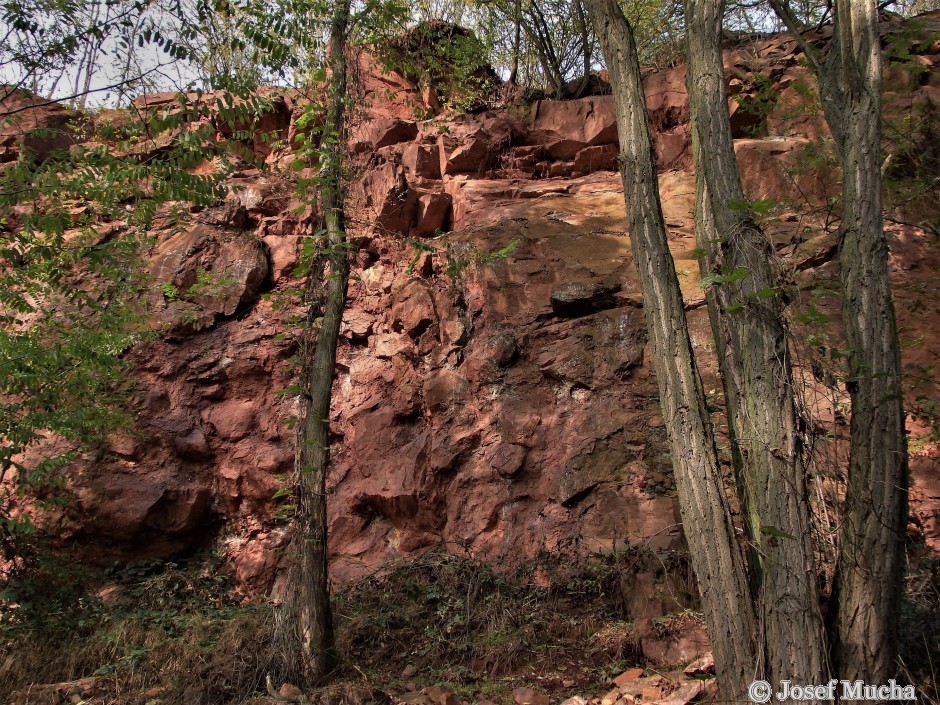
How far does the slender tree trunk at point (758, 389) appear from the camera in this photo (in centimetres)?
371

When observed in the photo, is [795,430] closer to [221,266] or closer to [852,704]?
[852,704]

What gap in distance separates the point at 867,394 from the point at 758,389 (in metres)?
0.78

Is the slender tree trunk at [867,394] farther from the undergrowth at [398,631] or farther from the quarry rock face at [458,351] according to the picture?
the quarry rock face at [458,351]

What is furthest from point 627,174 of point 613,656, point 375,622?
point 375,622

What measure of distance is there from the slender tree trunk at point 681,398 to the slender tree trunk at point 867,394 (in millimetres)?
694

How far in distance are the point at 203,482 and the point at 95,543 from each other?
144 cm

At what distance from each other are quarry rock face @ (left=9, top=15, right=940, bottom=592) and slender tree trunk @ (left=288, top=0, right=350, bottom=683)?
48 centimetres

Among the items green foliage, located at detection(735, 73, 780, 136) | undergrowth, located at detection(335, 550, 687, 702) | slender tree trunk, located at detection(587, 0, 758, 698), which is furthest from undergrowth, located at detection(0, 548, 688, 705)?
green foliage, located at detection(735, 73, 780, 136)

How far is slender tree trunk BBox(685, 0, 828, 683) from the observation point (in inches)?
146

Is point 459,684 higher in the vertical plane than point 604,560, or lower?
lower

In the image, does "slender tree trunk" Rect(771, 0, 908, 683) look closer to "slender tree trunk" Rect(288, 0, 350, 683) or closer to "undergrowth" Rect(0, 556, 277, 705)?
"slender tree trunk" Rect(288, 0, 350, 683)

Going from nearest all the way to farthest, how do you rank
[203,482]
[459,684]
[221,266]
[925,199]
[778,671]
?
[778,671] → [459,684] → [925,199] → [203,482] → [221,266]

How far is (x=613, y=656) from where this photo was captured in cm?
536

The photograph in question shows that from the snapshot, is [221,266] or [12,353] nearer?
[12,353]
